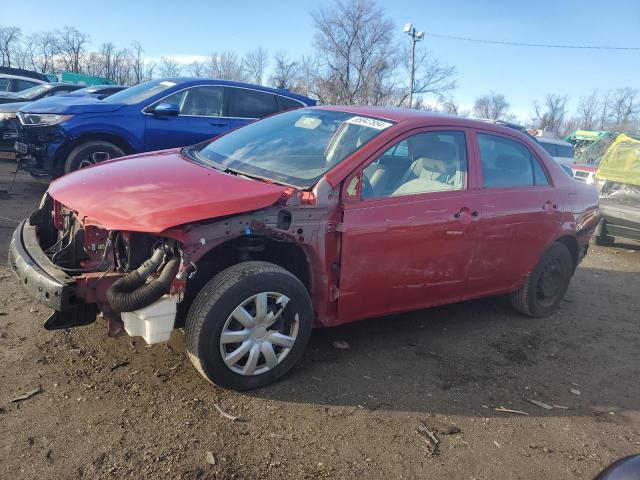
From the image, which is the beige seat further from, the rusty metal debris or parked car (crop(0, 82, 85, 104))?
parked car (crop(0, 82, 85, 104))

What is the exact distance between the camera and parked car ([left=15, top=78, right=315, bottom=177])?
6902mm

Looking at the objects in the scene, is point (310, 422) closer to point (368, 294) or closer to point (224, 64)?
point (368, 294)

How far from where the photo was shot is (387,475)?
260 cm

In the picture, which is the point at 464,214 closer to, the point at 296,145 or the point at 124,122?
the point at 296,145

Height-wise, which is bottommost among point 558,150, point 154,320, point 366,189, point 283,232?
point 154,320

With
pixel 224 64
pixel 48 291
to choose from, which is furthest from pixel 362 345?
pixel 224 64

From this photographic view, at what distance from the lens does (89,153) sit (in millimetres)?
7023

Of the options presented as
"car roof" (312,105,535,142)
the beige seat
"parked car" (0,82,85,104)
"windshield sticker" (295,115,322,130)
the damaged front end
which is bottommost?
the damaged front end

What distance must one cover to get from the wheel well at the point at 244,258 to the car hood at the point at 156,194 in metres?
0.30

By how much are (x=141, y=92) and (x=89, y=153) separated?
46.7 inches

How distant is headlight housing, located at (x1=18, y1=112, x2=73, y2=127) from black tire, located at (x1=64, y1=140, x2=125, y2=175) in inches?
15.7

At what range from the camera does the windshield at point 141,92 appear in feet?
24.0

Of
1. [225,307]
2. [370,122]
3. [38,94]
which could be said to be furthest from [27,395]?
[38,94]

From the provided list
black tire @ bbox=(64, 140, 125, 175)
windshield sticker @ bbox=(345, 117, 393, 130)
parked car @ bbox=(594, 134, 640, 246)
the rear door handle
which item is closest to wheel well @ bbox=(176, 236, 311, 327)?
windshield sticker @ bbox=(345, 117, 393, 130)
